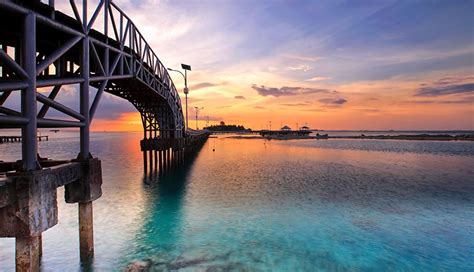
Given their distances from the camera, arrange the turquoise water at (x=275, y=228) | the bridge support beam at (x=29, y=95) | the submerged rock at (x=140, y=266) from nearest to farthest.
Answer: the bridge support beam at (x=29, y=95) → the submerged rock at (x=140, y=266) → the turquoise water at (x=275, y=228)

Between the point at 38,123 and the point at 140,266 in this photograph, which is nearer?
the point at 38,123

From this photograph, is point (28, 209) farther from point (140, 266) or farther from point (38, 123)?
point (140, 266)

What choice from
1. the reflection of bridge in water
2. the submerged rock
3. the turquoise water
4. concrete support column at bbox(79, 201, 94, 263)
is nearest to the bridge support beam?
the reflection of bridge in water

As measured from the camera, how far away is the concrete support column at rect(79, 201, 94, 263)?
31.6 ft

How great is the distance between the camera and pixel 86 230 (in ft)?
32.3

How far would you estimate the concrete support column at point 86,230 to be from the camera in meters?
9.62

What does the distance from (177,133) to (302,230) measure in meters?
34.6

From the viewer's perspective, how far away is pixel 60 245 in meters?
12.5

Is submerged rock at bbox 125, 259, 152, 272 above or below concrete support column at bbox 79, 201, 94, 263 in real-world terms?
below

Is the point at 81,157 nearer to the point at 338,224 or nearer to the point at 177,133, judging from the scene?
the point at 338,224

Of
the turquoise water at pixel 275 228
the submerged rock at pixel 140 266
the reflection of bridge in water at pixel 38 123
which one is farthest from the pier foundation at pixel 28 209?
the turquoise water at pixel 275 228

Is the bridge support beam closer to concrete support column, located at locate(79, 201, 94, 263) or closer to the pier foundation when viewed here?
the pier foundation

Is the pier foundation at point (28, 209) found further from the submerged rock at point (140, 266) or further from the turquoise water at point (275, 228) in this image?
the turquoise water at point (275, 228)

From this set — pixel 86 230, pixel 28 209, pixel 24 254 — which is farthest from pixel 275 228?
pixel 28 209
